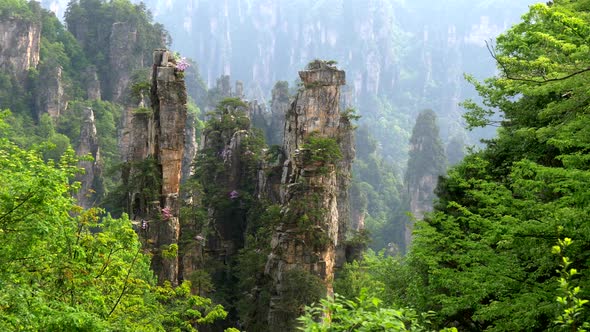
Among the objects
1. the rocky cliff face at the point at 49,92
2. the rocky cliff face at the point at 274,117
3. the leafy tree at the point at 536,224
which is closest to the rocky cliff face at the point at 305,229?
the leafy tree at the point at 536,224

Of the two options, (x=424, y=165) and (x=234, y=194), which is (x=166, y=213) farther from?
(x=424, y=165)

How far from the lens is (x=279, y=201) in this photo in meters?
35.1

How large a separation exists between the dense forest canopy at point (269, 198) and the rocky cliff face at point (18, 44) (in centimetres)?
15

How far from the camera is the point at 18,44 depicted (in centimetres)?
5534

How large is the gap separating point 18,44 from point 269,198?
3405cm

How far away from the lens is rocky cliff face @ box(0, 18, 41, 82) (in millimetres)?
54344

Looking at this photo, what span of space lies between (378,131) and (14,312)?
442 ft

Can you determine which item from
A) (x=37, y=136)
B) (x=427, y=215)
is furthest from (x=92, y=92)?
(x=427, y=215)

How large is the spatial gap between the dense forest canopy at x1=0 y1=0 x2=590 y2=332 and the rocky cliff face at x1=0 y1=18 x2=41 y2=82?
151mm

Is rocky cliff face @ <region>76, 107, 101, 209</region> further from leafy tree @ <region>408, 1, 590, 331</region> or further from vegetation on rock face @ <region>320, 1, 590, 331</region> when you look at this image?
leafy tree @ <region>408, 1, 590, 331</region>

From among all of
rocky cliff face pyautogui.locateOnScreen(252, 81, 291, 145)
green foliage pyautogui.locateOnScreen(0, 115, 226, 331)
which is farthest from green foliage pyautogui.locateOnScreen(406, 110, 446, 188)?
green foliage pyautogui.locateOnScreen(0, 115, 226, 331)

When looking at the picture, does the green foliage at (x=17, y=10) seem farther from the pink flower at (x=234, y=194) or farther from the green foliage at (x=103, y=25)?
the pink flower at (x=234, y=194)

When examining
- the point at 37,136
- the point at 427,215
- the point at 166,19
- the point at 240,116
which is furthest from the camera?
the point at 166,19

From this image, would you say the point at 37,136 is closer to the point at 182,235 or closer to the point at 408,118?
the point at 182,235
